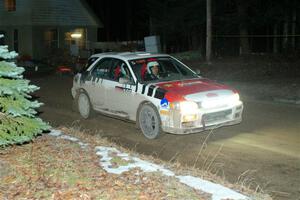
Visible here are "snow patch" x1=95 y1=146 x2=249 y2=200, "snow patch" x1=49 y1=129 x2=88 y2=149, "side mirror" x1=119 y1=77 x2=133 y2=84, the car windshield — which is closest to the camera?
"snow patch" x1=95 y1=146 x2=249 y2=200

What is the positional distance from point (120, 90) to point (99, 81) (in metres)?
0.92

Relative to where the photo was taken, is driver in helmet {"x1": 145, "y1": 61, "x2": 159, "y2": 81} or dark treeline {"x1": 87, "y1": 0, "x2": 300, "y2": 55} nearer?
driver in helmet {"x1": 145, "y1": 61, "x2": 159, "y2": 81}

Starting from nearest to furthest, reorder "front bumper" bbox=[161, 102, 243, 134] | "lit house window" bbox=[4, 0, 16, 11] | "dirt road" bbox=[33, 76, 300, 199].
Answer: "dirt road" bbox=[33, 76, 300, 199], "front bumper" bbox=[161, 102, 243, 134], "lit house window" bbox=[4, 0, 16, 11]

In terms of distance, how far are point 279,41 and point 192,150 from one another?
19.3 m

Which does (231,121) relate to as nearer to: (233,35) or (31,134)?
(31,134)

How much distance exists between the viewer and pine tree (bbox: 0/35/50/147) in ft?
20.6

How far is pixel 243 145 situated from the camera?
845 centimetres

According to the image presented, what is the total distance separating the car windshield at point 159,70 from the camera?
9785mm

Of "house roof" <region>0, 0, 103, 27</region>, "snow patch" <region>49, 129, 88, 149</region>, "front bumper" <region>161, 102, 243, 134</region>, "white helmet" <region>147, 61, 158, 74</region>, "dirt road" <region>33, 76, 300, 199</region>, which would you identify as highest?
"house roof" <region>0, 0, 103, 27</region>

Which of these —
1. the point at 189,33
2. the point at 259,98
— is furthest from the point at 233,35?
the point at 259,98

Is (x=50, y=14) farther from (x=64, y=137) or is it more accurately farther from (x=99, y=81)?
(x=64, y=137)

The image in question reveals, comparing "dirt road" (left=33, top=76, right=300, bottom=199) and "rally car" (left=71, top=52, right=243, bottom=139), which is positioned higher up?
"rally car" (left=71, top=52, right=243, bottom=139)

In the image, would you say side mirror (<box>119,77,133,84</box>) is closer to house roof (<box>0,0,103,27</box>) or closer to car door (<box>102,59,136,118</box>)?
car door (<box>102,59,136,118</box>)

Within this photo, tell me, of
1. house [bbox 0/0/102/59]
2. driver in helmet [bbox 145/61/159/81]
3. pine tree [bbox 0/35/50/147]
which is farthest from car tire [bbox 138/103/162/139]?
house [bbox 0/0/102/59]
